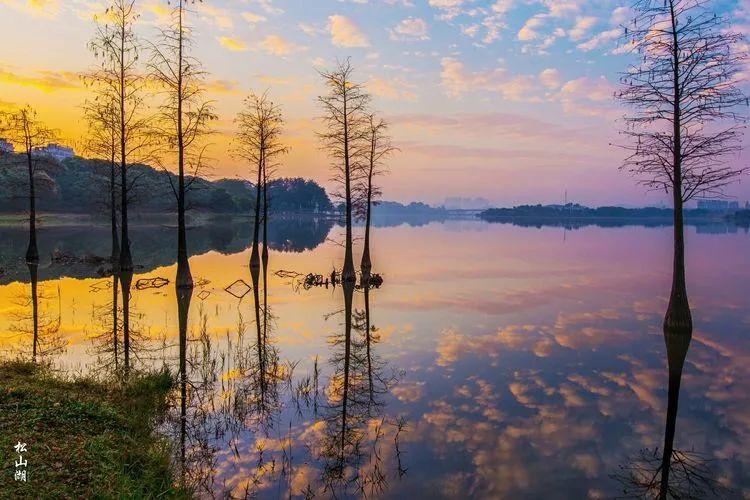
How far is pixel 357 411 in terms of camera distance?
451 inches

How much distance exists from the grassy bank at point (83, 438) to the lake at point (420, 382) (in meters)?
0.72

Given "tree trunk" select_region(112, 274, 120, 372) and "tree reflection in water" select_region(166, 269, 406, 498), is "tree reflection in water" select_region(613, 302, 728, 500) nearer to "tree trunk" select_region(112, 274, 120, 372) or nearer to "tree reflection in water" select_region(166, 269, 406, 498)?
"tree reflection in water" select_region(166, 269, 406, 498)

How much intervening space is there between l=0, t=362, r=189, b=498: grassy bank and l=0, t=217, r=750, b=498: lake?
0.72 meters

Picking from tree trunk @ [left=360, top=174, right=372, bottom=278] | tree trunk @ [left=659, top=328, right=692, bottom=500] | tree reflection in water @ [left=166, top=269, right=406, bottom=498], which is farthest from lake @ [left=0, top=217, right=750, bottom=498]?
tree trunk @ [left=360, top=174, right=372, bottom=278]

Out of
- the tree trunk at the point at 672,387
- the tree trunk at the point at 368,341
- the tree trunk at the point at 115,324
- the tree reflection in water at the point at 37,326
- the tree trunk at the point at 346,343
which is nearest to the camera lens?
the tree trunk at the point at 672,387

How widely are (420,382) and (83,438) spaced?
27.5 ft

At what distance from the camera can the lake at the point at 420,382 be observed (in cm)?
871

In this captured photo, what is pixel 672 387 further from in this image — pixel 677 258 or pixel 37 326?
pixel 37 326

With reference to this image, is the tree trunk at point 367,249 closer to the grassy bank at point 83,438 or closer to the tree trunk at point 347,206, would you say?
the tree trunk at point 347,206

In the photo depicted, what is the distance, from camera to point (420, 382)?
13719 millimetres

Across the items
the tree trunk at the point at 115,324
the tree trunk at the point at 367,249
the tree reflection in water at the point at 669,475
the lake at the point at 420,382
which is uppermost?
the tree trunk at the point at 367,249

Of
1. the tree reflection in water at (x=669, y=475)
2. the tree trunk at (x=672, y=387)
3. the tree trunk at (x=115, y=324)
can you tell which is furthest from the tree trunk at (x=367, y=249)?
the tree reflection in water at (x=669, y=475)

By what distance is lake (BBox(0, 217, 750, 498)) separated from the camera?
8.71 meters

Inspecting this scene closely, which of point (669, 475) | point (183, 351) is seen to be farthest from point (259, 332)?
point (669, 475)
